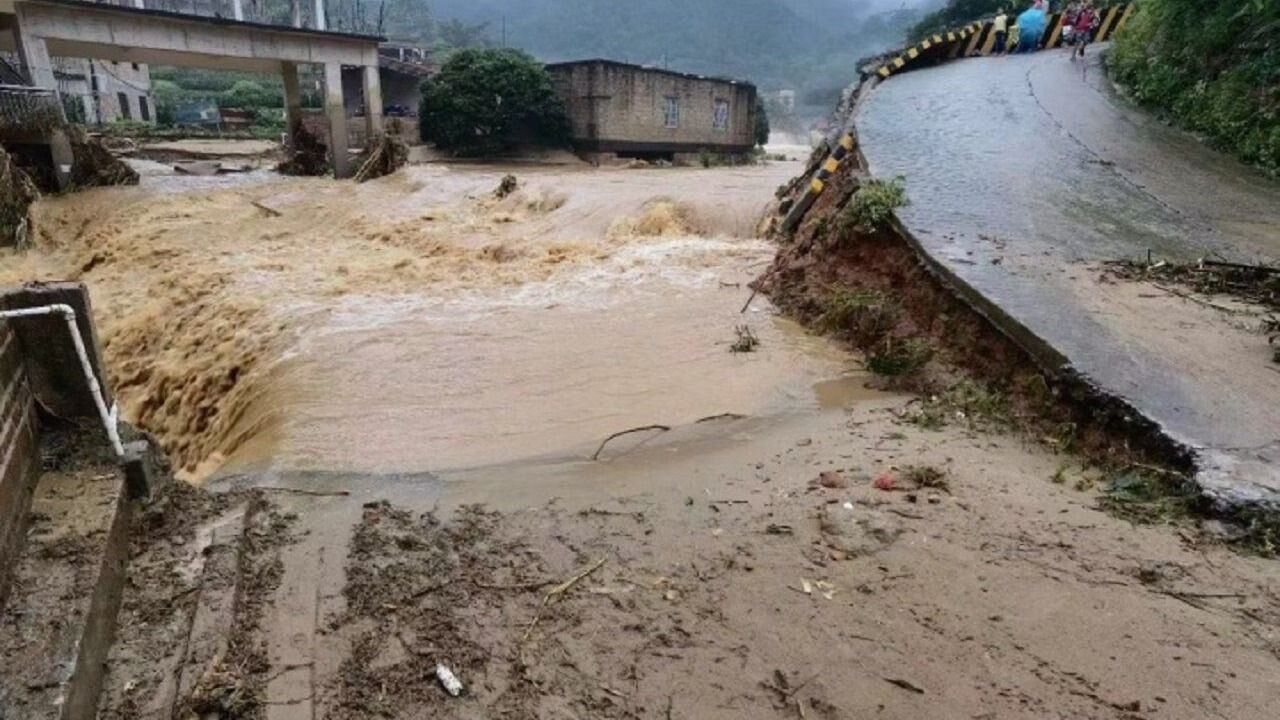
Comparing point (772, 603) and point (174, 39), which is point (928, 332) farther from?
point (174, 39)

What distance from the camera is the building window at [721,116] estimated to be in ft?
104

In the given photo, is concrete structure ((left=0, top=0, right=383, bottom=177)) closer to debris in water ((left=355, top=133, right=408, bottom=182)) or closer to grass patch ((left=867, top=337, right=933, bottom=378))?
debris in water ((left=355, top=133, right=408, bottom=182))

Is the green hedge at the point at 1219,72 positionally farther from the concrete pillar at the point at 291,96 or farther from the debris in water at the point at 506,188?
the concrete pillar at the point at 291,96

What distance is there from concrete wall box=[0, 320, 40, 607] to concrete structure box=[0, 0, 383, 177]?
55.8 ft

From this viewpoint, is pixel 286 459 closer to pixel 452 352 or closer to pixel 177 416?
pixel 452 352

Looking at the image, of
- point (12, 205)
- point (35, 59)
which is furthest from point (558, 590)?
point (35, 59)

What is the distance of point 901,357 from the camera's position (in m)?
5.42

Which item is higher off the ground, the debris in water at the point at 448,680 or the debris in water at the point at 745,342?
the debris in water at the point at 745,342

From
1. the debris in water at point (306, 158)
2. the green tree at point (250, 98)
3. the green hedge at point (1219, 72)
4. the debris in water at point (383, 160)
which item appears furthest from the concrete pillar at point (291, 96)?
the green hedge at point (1219, 72)

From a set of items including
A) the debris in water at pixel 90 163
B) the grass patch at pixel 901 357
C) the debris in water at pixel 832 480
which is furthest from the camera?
the debris in water at pixel 90 163

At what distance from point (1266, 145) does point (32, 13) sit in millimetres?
20910

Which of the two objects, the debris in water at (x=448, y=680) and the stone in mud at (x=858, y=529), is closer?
the debris in water at (x=448, y=680)

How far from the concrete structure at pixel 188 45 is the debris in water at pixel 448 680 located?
18.9 metres

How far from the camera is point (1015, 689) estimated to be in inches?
99.1
